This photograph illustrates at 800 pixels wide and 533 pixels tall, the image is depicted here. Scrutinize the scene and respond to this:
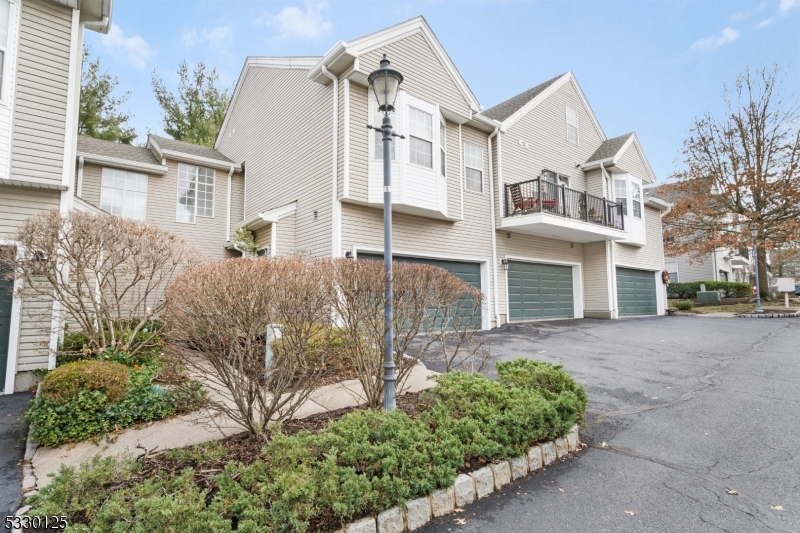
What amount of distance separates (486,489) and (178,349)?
2.88 metres

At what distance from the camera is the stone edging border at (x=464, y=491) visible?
253 cm

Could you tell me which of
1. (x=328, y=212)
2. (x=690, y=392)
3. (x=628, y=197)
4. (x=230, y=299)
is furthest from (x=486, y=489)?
(x=628, y=197)

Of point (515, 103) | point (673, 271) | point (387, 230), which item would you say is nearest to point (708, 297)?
point (673, 271)

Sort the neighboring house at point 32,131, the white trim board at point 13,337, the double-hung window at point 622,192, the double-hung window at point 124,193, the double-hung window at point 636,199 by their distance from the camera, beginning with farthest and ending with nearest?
1. the double-hung window at point 636,199
2. the double-hung window at point 622,192
3. the double-hung window at point 124,193
4. the neighboring house at point 32,131
5. the white trim board at point 13,337

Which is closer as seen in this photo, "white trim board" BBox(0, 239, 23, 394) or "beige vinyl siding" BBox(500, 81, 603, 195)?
"white trim board" BBox(0, 239, 23, 394)

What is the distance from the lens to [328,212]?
9242 millimetres

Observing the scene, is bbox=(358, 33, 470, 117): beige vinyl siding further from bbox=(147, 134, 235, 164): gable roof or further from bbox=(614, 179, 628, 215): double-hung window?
bbox=(614, 179, 628, 215): double-hung window

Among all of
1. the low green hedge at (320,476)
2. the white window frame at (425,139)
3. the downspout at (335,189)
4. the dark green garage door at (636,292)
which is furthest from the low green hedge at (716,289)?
the low green hedge at (320,476)

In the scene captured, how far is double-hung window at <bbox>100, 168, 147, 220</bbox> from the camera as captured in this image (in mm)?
10906

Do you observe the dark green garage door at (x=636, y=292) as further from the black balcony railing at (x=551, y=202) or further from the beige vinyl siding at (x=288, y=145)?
the beige vinyl siding at (x=288, y=145)

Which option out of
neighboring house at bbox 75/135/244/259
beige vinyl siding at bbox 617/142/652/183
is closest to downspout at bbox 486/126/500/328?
beige vinyl siding at bbox 617/142/652/183

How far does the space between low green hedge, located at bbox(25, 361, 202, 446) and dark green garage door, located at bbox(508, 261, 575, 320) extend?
10.3 metres

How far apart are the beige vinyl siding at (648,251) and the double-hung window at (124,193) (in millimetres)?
17103

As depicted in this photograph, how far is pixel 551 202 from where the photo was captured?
41.0ft
